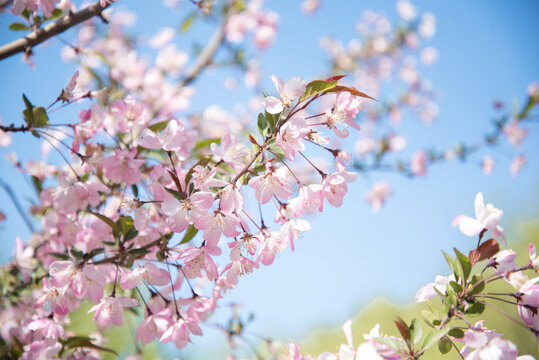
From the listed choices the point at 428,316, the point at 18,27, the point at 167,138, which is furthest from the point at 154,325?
the point at 18,27

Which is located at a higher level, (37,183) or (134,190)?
(37,183)

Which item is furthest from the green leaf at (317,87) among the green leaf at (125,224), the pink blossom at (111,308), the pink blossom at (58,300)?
the pink blossom at (58,300)

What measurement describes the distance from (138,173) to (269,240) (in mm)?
545

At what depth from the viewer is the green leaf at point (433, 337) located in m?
0.82

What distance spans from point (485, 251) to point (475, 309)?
0.15 metres

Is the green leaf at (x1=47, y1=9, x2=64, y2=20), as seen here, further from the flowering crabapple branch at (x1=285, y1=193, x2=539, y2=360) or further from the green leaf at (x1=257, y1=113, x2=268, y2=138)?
the flowering crabapple branch at (x1=285, y1=193, x2=539, y2=360)

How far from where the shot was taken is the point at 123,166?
1184 millimetres

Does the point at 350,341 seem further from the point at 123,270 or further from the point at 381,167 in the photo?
the point at 381,167

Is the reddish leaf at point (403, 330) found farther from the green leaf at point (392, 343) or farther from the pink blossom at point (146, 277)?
the pink blossom at point (146, 277)

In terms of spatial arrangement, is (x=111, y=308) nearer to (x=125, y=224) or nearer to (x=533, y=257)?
(x=125, y=224)

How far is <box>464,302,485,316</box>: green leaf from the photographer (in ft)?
2.95

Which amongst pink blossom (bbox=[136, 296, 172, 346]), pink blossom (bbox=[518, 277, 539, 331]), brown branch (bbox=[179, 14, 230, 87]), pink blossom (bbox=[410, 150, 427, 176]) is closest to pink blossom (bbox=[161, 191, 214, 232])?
pink blossom (bbox=[136, 296, 172, 346])

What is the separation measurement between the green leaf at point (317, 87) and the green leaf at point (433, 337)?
2.10 ft

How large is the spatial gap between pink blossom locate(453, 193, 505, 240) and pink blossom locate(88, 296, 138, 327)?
0.96 meters
